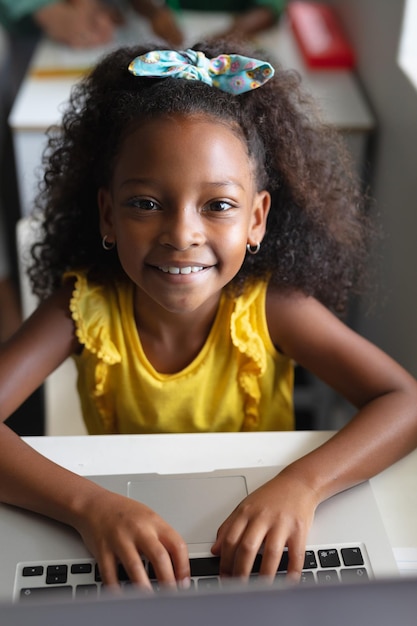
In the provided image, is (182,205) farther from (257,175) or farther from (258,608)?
(258,608)

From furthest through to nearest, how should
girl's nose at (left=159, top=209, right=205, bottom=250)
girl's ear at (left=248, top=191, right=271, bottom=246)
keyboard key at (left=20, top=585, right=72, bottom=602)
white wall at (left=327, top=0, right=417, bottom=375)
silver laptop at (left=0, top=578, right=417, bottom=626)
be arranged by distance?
white wall at (left=327, top=0, right=417, bottom=375) → girl's ear at (left=248, top=191, right=271, bottom=246) → girl's nose at (left=159, top=209, right=205, bottom=250) → keyboard key at (left=20, top=585, right=72, bottom=602) → silver laptop at (left=0, top=578, right=417, bottom=626)

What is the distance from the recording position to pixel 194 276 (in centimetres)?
80

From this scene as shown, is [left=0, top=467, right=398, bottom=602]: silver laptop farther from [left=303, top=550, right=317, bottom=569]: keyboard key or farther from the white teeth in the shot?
the white teeth

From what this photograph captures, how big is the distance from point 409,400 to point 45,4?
1471 mm

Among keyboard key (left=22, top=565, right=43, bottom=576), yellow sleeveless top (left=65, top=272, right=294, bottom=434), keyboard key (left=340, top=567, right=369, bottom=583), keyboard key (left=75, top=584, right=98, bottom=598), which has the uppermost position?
yellow sleeveless top (left=65, top=272, right=294, bottom=434)

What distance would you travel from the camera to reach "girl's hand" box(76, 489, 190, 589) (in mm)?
622

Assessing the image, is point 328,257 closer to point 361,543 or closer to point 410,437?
point 410,437

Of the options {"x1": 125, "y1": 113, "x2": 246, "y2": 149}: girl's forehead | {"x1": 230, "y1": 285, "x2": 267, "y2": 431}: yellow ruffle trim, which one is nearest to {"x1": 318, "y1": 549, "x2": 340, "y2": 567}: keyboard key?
{"x1": 230, "y1": 285, "x2": 267, "y2": 431}: yellow ruffle trim

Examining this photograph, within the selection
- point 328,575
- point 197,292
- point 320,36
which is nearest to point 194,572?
point 328,575

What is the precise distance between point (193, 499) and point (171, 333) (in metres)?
0.29

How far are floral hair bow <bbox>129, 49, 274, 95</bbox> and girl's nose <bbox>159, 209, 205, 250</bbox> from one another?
6.1 inches

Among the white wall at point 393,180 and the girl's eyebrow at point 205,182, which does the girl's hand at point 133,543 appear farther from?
the white wall at point 393,180

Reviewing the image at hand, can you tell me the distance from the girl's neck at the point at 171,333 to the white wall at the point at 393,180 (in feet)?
1.04

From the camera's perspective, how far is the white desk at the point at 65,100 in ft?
4.70
